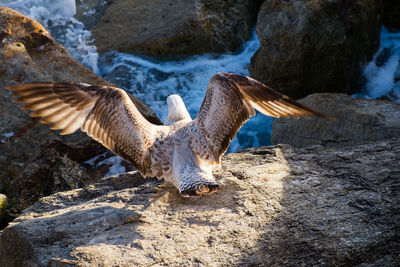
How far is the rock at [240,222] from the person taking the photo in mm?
2998

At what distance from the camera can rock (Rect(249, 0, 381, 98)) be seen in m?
7.00

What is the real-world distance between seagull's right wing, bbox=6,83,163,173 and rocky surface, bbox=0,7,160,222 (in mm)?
1419

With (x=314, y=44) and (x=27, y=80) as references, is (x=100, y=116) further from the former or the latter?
(x=314, y=44)

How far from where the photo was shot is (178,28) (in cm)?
865

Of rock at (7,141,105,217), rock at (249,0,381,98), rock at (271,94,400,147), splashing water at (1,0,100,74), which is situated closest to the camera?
rock at (7,141,105,217)

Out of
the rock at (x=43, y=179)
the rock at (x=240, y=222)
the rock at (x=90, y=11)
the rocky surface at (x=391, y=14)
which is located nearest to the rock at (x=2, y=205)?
the rock at (x=43, y=179)

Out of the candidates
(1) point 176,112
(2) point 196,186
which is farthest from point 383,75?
(2) point 196,186

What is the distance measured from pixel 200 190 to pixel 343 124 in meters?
2.85

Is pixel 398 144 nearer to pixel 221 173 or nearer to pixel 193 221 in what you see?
pixel 221 173

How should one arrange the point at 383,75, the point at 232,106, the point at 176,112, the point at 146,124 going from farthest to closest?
the point at 383,75, the point at 176,112, the point at 146,124, the point at 232,106

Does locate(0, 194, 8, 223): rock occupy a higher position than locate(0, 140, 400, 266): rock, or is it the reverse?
locate(0, 140, 400, 266): rock

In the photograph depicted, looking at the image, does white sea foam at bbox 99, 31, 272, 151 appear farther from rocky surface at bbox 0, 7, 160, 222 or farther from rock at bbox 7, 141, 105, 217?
rock at bbox 7, 141, 105, 217

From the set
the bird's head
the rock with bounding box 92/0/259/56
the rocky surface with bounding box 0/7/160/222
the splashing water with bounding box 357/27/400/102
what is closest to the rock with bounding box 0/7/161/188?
the rocky surface with bounding box 0/7/160/222

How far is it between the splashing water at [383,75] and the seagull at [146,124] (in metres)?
4.24
